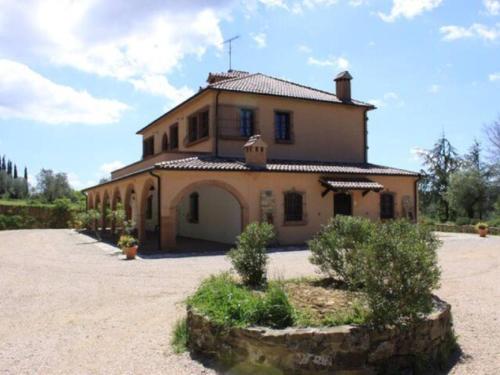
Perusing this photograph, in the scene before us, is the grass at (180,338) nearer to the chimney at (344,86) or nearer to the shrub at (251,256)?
the shrub at (251,256)

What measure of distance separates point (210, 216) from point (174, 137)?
21.7ft

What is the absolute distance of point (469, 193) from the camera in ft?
115

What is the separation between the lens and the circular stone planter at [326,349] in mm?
4703

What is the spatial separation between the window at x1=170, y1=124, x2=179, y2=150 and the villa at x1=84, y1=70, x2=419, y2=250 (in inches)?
2.3

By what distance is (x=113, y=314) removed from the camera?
24.3 ft

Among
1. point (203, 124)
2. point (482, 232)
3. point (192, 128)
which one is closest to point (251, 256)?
point (203, 124)

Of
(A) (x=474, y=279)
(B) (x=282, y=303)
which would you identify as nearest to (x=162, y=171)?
(A) (x=474, y=279)

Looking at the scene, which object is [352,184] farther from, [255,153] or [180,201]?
[180,201]

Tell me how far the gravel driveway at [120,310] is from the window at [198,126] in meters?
8.62

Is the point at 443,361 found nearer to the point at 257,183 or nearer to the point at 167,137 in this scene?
the point at 257,183

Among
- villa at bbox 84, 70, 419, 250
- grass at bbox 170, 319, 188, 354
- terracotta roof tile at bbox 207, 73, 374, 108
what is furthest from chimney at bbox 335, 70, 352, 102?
grass at bbox 170, 319, 188, 354

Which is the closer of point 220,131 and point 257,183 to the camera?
point 257,183

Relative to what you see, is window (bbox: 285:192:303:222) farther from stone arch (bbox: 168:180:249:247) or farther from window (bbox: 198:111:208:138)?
window (bbox: 198:111:208:138)

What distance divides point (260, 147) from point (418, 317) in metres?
13.9
